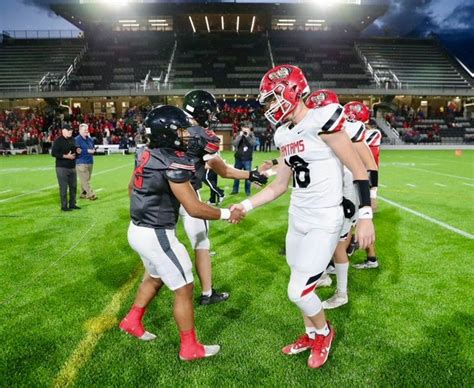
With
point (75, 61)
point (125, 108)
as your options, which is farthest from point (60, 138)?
point (75, 61)

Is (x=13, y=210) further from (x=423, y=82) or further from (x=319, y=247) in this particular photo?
(x=423, y=82)

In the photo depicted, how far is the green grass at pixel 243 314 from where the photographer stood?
3.08m

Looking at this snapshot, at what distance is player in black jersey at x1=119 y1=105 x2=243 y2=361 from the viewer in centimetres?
290

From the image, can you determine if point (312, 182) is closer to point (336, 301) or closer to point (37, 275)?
point (336, 301)

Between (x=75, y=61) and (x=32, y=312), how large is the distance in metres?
49.0

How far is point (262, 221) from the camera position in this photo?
8266mm

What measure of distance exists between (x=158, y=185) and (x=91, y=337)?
1669 mm

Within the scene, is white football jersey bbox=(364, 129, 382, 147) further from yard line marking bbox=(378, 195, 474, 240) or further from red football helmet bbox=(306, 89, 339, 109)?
yard line marking bbox=(378, 195, 474, 240)

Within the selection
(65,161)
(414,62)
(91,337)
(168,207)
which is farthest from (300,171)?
(414,62)

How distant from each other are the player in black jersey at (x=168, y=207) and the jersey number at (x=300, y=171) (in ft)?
1.79

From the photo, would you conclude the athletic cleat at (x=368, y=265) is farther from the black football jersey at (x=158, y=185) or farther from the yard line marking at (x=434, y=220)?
the black football jersey at (x=158, y=185)

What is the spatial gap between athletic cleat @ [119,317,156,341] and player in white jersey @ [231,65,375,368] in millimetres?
1436

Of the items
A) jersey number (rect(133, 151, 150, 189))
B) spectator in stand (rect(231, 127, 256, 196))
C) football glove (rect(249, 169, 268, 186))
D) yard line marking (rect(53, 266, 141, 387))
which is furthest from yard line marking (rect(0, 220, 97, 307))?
spectator in stand (rect(231, 127, 256, 196))

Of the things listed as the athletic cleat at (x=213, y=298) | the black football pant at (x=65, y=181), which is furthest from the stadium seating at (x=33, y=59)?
the athletic cleat at (x=213, y=298)
